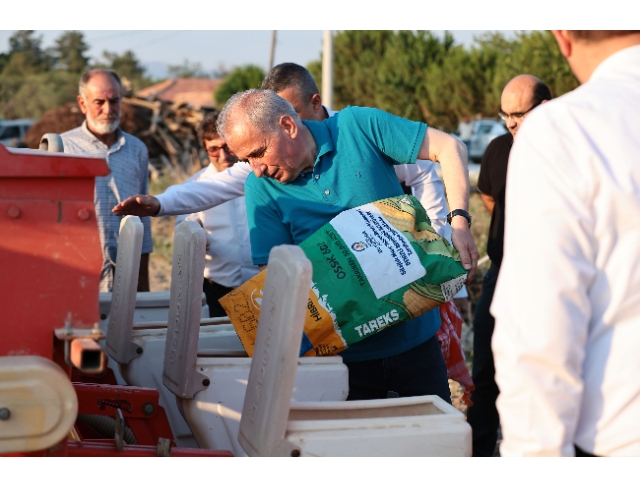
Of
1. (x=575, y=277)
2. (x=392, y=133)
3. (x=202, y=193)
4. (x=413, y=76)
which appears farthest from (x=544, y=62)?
(x=575, y=277)

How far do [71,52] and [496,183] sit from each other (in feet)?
186

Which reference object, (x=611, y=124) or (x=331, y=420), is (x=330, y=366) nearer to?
(x=331, y=420)

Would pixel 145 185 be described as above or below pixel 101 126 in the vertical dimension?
below

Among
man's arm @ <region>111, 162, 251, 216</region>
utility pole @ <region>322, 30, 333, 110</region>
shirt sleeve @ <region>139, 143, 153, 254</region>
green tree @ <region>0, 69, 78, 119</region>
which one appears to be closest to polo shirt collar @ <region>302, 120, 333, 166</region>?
man's arm @ <region>111, 162, 251, 216</region>

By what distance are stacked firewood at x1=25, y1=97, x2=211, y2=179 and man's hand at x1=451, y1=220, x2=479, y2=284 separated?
1442cm

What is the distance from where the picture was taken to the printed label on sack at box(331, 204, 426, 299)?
2492mm

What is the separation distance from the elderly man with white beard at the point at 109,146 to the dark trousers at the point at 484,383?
2.10 metres

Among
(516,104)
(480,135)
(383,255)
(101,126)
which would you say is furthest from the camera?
(480,135)

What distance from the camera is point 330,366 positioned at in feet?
8.14

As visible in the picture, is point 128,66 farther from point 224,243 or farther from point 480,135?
point 224,243

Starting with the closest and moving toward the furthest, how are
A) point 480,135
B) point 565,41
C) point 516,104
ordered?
point 565,41
point 516,104
point 480,135

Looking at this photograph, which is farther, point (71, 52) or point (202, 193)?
point (71, 52)

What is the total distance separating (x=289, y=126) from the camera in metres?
2.89

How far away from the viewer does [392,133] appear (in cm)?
289
